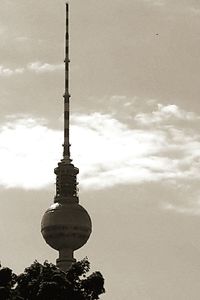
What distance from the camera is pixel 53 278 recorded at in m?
92.6

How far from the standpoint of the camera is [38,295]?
91.5 metres

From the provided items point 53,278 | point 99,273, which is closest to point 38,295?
point 53,278

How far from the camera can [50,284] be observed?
90.8m

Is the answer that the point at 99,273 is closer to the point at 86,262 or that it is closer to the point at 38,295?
the point at 86,262

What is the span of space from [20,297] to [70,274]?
279 inches

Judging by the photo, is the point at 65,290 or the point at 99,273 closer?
the point at 65,290

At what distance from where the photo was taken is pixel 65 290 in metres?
92.0

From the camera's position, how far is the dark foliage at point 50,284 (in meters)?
91.4

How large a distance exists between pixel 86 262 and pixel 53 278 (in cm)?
605

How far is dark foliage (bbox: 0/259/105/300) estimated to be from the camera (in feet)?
300

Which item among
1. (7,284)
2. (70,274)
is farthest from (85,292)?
(7,284)

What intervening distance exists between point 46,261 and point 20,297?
5339 millimetres

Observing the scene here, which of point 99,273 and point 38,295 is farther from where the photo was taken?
point 99,273

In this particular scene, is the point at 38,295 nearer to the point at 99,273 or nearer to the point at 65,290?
the point at 65,290
